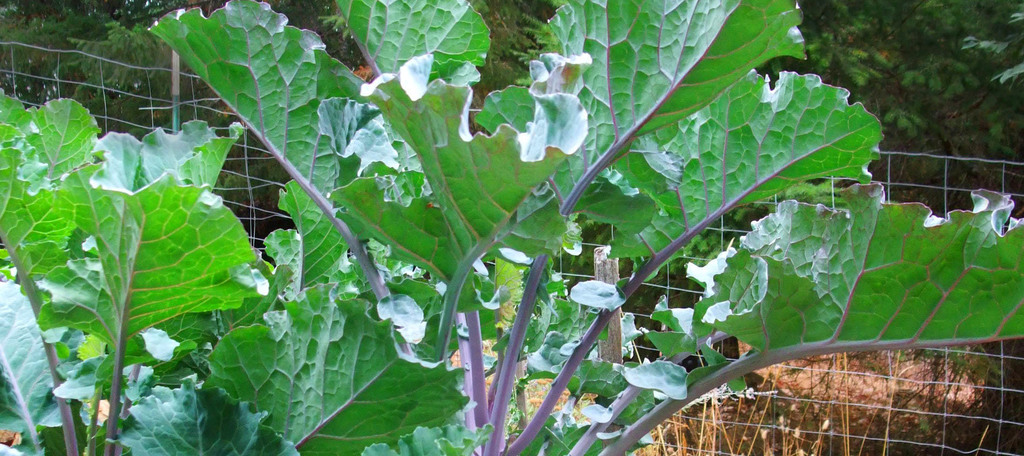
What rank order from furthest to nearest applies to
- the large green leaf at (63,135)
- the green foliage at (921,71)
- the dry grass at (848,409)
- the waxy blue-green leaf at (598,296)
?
the dry grass at (848,409)
the green foliage at (921,71)
the large green leaf at (63,135)
the waxy blue-green leaf at (598,296)

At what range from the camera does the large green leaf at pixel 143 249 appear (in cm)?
42

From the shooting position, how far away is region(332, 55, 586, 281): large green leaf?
15.8 inches

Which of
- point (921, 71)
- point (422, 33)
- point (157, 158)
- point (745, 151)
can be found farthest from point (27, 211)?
point (921, 71)

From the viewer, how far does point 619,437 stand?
65cm

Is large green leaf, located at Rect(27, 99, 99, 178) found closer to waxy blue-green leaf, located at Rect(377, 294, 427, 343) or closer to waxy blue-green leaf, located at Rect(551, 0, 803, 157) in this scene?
waxy blue-green leaf, located at Rect(377, 294, 427, 343)

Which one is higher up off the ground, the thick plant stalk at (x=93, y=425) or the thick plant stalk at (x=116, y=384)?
the thick plant stalk at (x=116, y=384)

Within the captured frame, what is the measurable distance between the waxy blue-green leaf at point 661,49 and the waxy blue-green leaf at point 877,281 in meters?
0.13

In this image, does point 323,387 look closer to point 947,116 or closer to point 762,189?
point 762,189

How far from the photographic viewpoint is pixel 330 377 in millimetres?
522

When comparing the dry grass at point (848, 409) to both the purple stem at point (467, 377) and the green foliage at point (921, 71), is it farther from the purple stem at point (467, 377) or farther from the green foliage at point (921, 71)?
→ the purple stem at point (467, 377)

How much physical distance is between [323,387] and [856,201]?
1.32ft

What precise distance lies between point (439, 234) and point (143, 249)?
186 millimetres

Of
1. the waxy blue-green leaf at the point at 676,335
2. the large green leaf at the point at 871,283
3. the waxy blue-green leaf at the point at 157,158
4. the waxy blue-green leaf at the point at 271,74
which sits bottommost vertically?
the waxy blue-green leaf at the point at 676,335

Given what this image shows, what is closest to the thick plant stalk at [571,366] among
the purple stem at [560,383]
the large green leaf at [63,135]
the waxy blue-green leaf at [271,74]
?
the purple stem at [560,383]
